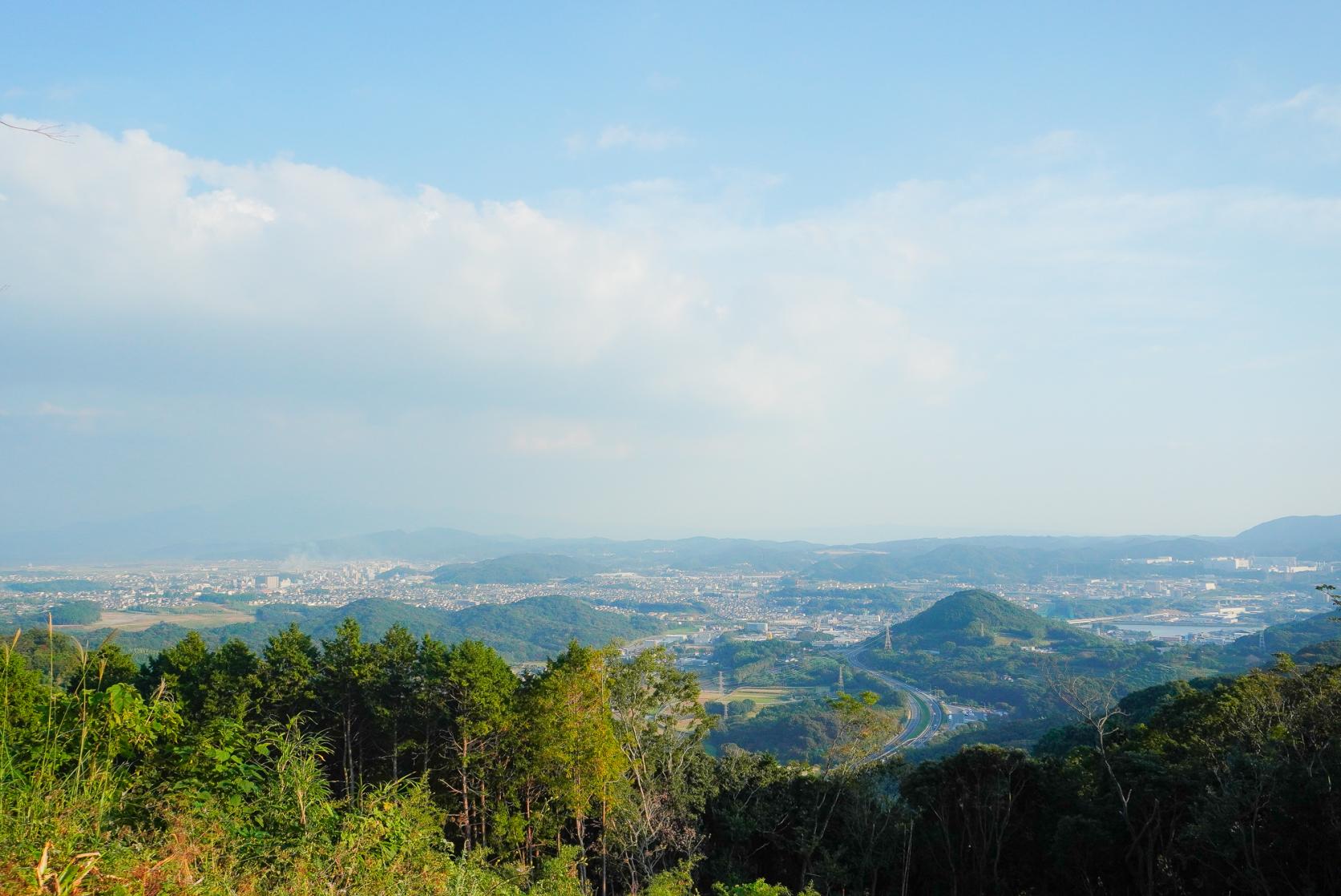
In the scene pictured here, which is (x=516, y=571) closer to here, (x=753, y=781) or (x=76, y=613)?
(x=76, y=613)

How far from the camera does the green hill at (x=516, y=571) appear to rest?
127312 millimetres

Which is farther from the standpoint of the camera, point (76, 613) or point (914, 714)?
point (76, 613)

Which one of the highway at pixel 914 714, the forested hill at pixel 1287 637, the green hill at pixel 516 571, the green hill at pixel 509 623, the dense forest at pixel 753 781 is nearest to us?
the dense forest at pixel 753 781

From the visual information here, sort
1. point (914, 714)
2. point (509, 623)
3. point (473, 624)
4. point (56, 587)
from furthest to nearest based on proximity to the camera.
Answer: point (56, 587)
point (509, 623)
point (473, 624)
point (914, 714)

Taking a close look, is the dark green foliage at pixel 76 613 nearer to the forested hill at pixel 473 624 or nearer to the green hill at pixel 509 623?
the forested hill at pixel 473 624

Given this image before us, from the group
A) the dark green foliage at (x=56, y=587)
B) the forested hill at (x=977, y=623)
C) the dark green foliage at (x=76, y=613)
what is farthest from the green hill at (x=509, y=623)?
the dark green foliage at (x=56, y=587)

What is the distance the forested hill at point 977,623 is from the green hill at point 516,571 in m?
72.9

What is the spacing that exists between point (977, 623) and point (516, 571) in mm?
88545

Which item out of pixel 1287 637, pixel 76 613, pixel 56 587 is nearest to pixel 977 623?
pixel 1287 637

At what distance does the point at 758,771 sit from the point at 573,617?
66.2m

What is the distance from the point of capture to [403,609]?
2810 inches

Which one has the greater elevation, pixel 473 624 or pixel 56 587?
pixel 56 587

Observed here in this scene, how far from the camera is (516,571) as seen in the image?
5354 inches

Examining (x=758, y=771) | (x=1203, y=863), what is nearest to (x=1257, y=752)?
(x=1203, y=863)
